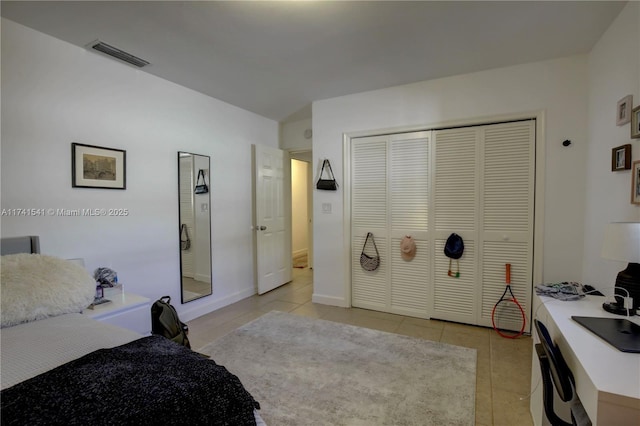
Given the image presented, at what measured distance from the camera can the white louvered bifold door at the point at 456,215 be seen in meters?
3.04

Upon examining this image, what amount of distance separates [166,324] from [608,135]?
11.5 ft

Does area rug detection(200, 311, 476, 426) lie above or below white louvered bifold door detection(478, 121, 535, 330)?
below

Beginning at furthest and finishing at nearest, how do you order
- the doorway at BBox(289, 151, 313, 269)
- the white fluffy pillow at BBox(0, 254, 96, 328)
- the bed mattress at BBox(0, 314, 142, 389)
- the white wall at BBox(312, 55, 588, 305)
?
the doorway at BBox(289, 151, 313, 269) < the white wall at BBox(312, 55, 588, 305) < the white fluffy pillow at BBox(0, 254, 96, 328) < the bed mattress at BBox(0, 314, 142, 389)

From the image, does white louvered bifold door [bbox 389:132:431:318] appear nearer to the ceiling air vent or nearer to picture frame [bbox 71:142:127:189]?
the ceiling air vent

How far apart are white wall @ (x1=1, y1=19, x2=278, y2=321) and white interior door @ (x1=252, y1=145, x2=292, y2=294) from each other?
24 cm

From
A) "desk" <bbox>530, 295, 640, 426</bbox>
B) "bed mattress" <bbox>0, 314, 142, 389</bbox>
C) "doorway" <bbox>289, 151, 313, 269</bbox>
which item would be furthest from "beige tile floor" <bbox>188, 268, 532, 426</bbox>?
"doorway" <bbox>289, 151, 313, 269</bbox>

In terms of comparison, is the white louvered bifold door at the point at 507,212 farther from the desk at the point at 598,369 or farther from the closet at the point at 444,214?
the desk at the point at 598,369

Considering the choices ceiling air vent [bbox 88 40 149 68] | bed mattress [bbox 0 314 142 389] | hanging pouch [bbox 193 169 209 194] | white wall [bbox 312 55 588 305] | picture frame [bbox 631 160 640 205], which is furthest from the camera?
hanging pouch [bbox 193 169 209 194]

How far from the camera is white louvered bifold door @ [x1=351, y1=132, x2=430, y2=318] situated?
3285 mm

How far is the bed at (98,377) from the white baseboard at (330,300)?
258cm

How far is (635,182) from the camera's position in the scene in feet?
5.84

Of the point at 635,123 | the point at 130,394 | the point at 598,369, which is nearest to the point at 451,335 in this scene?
the point at 598,369

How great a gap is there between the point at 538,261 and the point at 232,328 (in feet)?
9.91

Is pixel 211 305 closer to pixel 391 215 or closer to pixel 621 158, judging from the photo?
pixel 391 215
